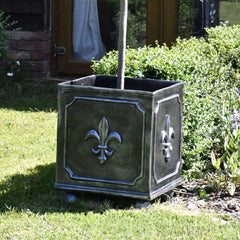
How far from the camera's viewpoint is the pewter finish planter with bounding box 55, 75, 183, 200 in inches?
179

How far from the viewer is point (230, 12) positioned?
9.38m

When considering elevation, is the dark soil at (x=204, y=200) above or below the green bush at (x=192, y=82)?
below

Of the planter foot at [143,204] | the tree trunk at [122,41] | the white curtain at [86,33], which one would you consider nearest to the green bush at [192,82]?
the tree trunk at [122,41]

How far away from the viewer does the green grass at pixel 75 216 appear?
426 cm

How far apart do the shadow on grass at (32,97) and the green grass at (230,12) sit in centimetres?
247

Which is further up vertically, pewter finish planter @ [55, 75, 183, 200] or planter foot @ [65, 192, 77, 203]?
pewter finish planter @ [55, 75, 183, 200]

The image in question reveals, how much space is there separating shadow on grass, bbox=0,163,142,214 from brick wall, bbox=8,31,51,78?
4.37 m

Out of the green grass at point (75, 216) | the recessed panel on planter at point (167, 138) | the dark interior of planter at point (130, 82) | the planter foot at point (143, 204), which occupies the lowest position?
the green grass at point (75, 216)

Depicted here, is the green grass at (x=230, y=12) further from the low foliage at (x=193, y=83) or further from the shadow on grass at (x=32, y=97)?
the low foliage at (x=193, y=83)

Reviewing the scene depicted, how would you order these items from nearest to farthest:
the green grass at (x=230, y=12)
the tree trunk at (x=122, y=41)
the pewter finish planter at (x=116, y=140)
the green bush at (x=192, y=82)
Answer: the pewter finish planter at (x=116, y=140) < the tree trunk at (x=122, y=41) < the green bush at (x=192, y=82) < the green grass at (x=230, y=12)

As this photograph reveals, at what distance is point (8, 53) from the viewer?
958cm

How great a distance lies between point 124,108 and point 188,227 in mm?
874

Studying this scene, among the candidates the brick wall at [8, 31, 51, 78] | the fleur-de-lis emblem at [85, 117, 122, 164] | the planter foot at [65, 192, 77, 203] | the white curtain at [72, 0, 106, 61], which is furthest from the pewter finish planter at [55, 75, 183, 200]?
the white curtain at [72, 0, 106, 61]

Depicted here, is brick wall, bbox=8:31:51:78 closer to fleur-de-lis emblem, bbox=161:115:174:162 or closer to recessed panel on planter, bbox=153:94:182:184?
recessed panel on planter, bbox=153:94:182:184
